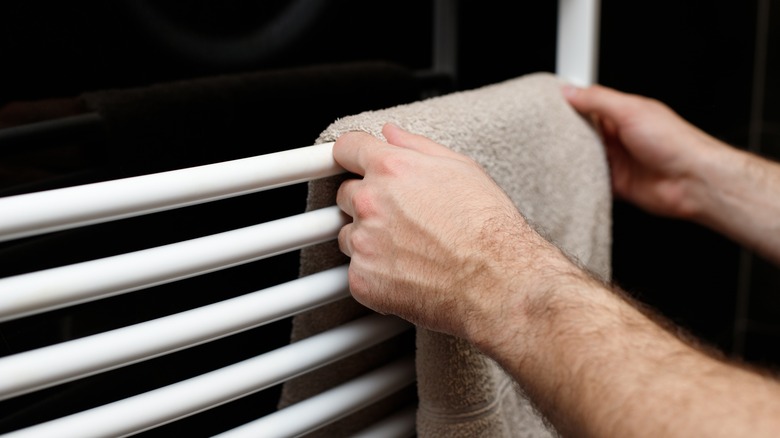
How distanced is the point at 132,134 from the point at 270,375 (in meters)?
0.15

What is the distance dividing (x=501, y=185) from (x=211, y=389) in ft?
0.79

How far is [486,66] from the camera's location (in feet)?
2.05

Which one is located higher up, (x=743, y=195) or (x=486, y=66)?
(x=486, y=66)

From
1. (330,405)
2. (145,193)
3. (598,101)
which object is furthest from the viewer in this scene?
(598,101)

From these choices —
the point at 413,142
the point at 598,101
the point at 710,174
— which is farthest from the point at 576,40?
the point at 413,142

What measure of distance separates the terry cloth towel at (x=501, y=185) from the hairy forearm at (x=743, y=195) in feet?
0.44

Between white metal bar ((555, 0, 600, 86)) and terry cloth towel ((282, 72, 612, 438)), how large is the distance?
0.26 ft

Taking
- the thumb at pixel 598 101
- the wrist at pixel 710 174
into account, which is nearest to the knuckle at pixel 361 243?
the thumb at pixel 598 101

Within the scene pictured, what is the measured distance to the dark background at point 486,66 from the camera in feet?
1.18

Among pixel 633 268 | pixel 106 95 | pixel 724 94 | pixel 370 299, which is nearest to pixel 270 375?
pixel 370 299

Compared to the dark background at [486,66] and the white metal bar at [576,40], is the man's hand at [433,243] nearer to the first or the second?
the dark background at [486,66]

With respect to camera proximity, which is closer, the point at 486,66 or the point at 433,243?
the point at 433,243

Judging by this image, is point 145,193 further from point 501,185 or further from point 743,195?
point 743,195

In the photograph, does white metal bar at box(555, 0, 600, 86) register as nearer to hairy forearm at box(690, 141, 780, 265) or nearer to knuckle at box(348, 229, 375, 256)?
hairy forearm at box(690, 141, 780, 265)
